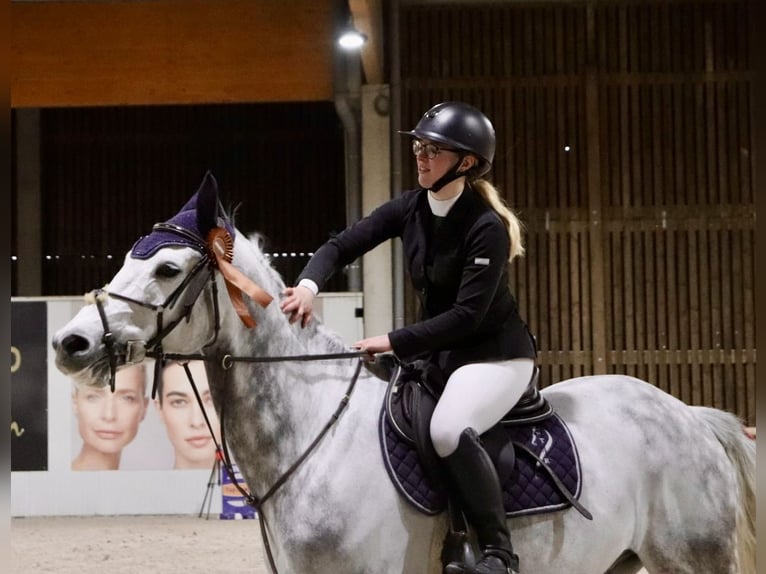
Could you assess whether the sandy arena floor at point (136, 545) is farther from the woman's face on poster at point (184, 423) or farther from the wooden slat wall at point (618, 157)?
the wooden slat wall at point (618, 157)

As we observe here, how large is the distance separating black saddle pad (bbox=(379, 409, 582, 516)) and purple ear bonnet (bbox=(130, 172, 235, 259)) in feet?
2.43

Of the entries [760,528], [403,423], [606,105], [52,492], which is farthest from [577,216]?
[760,528]

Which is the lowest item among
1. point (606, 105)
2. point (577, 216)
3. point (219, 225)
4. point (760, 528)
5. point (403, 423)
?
point (403, 423)

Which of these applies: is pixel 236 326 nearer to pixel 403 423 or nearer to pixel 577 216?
pixel 403 423

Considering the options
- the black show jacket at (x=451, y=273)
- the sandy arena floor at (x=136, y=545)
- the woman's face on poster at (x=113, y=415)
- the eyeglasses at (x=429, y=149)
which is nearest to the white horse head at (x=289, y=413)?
the black show jacket at (x=451, y=273)

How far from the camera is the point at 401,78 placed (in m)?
9.56

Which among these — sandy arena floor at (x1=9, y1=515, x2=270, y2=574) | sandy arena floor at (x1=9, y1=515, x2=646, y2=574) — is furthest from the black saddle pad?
sandy arena floor at (x1=9, y1=515, x2=646, y2=574)

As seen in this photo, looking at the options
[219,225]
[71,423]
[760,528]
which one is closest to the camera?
[760,528]

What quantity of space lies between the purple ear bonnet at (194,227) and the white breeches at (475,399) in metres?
0.81

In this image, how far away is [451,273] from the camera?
2643mm

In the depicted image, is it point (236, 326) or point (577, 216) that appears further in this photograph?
Answer: point (577, 216)

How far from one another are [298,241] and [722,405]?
6418 mm

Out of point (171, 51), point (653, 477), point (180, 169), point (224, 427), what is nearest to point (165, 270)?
point (224, 427)

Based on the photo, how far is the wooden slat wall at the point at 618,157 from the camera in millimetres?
9578
